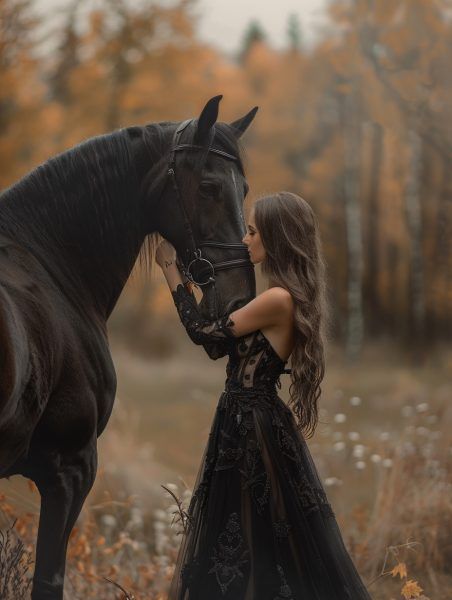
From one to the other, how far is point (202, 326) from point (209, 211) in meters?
0.47

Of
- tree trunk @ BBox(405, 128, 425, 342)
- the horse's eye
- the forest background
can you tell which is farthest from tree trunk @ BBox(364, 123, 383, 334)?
the horse's eye

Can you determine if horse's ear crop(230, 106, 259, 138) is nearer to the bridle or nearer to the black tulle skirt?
the bridle

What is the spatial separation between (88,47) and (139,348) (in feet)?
19.6

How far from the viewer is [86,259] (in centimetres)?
331

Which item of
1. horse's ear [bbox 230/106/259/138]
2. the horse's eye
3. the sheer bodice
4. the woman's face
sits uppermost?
horse's ear [bbox 230/106/259/138]

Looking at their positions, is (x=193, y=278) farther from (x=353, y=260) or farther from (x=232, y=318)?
(x=353, y=260)

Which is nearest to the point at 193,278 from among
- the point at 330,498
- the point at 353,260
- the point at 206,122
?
the point at 206,122

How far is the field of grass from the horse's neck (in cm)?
98

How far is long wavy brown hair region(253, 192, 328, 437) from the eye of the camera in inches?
125

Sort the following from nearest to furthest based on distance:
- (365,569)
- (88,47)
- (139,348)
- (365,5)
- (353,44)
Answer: (365,569) → (365,5) → (353,44) → (88,47) → (139,348)

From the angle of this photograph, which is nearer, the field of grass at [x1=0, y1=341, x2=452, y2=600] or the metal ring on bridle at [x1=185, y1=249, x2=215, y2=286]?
the metal ring on bridle at [x1=185, y1=249, x2=215, y2=286]

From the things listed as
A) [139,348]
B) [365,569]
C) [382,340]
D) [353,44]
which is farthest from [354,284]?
[365,569]

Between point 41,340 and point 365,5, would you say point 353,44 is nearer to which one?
point 365,5

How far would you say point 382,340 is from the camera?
1697 centimetres
